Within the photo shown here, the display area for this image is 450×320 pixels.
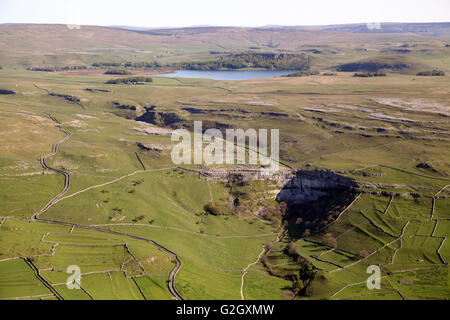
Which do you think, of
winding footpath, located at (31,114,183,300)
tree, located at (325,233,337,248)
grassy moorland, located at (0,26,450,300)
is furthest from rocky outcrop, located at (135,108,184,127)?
tree, located at (325,233,337,248)

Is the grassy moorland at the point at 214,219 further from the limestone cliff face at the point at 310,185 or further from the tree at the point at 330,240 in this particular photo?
the limestone cliff face at the point at 310,185

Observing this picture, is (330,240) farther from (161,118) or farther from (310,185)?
(161,118)

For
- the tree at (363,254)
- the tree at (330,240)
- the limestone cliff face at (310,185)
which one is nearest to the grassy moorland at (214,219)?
the tree at (363,254)

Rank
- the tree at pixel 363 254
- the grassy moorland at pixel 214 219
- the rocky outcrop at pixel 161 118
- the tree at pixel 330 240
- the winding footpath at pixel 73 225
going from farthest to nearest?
the rocky outcrop at pixel 161 118 → the tree at pixel 330 240 → the tree at pixel 363 254 → the grassy moorland at pixel 214 219 → the winding footpath at pixel 73 225

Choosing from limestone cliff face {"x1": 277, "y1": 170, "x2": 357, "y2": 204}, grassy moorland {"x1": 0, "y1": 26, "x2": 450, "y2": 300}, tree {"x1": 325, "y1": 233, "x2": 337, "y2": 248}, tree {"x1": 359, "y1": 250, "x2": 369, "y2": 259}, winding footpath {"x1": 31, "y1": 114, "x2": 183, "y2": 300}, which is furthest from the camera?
limestone cliff face {"x1": 277, "y1": 170, "x2": 357, "y2": 204}

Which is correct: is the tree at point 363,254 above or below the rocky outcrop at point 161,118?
below

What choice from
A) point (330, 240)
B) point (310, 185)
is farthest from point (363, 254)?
point (310, 185)

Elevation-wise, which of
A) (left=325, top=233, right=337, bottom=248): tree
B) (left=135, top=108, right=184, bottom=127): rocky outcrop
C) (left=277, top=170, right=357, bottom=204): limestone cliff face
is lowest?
(left=325, top=233, right=337, bottom=248): tree

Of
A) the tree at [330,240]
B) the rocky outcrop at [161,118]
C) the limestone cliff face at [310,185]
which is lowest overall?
the tree at [330,240]

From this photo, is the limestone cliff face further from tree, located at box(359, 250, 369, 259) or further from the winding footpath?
the winding footpath

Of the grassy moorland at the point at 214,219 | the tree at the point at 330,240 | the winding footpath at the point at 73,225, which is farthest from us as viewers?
the tree at the point at 330,240
